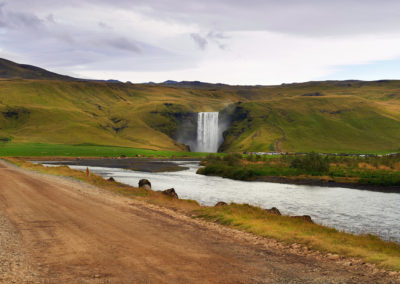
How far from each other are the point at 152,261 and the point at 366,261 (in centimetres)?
709

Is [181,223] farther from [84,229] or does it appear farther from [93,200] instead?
[93,200]

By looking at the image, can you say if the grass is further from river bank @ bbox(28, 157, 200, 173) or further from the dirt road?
river bank @ bbox(28, 157, 200, 173)

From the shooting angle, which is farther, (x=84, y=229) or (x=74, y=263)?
(x=84, y=229)

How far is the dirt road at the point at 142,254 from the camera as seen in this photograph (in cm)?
1084

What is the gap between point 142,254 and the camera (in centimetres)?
1311

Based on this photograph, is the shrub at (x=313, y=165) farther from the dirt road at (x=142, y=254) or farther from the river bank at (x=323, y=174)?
the dirt road at (x=142, y=254)

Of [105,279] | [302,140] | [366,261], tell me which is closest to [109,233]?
[105,279]

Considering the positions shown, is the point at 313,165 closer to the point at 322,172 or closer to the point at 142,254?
the point at 322,172

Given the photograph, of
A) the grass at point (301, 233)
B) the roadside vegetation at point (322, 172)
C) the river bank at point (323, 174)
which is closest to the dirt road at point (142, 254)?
the grass at point (301, 233)

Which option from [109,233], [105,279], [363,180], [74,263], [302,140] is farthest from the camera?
[302,140]

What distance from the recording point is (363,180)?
2267 inches

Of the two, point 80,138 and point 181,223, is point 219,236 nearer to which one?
point 181,223

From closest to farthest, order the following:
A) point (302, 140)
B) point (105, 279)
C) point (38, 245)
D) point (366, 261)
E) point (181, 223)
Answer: point (105, 279) < point (366, 261) < point (38, 245) < point (181, 223) < point (302, 140)

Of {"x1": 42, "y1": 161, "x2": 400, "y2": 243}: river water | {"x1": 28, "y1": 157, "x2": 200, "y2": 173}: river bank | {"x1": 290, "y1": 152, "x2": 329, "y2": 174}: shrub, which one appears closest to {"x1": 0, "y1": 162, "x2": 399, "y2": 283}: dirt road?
{"x1": 42, "y1": 161, "x2": 400, "y2": 243}: river water
